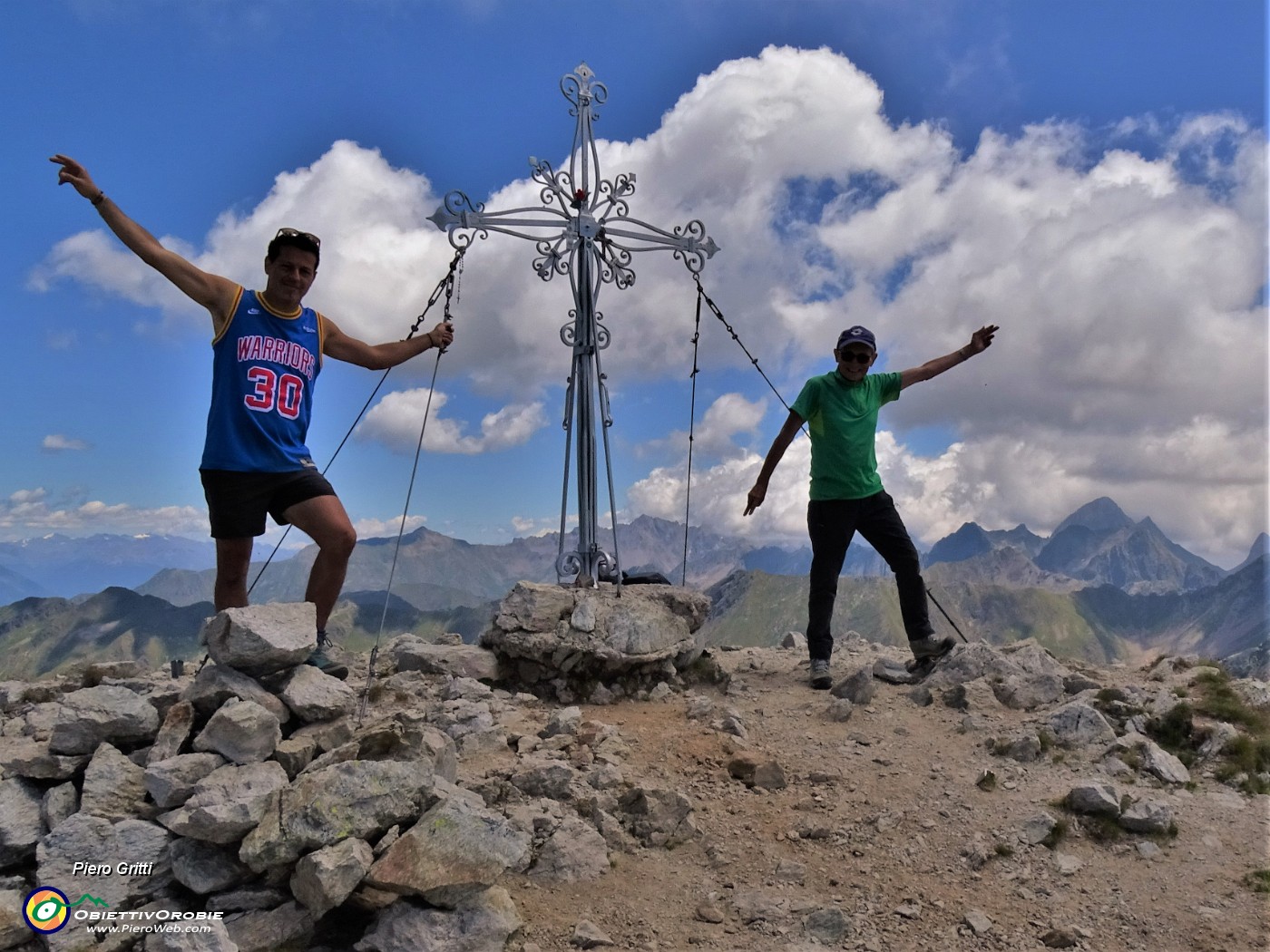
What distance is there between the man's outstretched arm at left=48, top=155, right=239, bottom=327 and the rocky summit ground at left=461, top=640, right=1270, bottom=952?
11.4 ft

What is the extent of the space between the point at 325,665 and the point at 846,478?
476 cm

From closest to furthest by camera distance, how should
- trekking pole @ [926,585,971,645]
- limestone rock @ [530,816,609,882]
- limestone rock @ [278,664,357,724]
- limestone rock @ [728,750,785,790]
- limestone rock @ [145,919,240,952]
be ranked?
limestone rock @ [145,919,240,952] → limestone rock @ [530,816,609,882] → limestone rock @ [278,664,357,724] → limestone rock @ [728,750,785,790] → trekking pole @ [926,585,971,645]

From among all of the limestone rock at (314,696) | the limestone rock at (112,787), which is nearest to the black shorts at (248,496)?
the limestone rock at (314,696)

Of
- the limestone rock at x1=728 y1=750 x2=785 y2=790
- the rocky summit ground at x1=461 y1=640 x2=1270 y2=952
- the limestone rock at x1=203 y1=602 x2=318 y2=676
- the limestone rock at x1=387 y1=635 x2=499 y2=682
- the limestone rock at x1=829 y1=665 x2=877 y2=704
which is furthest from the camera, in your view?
the limestone rock at x1=387 y1=635 x2=499 y2=682

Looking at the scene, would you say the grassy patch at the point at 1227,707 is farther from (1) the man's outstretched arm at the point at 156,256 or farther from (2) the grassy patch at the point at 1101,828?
(1) the man's outstretched arm at the point at 156,256

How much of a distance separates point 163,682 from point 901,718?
614cm

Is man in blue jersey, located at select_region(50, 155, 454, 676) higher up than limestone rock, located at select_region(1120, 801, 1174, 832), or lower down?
higher up

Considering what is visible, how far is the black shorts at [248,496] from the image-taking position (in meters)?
5.05

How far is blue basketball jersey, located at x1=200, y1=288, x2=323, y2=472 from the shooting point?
5.03m

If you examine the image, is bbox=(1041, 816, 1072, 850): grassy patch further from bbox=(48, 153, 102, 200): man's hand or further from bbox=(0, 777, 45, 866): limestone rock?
bbox=(48, 153, 102, 200): man's hand

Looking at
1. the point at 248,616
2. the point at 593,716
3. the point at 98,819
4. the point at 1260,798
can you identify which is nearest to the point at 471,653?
the point at 593,716

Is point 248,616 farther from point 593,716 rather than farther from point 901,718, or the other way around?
point 901,718

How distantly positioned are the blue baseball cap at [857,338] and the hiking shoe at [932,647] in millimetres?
2838

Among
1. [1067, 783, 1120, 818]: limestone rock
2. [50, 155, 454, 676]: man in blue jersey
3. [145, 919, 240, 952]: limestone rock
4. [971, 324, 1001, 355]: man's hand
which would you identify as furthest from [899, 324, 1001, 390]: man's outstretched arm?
[145, 919, 240, 952]: limestone rock
